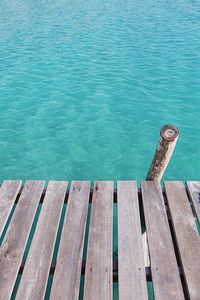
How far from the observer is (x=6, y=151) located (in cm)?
780

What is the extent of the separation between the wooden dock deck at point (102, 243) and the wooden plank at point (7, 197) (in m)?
0.01

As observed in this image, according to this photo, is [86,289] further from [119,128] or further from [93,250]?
[119,128]

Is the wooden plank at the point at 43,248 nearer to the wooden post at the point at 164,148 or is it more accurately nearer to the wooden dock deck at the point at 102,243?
the wooden dock deck at the point at 102,243

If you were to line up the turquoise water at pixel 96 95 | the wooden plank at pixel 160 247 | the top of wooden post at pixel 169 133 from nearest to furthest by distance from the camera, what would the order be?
the wooden plank at pixel 160 247 → the top of wooden post at pixel 169 133 → the turquoise water at pixel 96 95

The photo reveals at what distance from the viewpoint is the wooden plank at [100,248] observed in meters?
2.24

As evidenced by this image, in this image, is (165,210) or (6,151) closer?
(165,210)

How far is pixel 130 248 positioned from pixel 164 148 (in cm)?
160

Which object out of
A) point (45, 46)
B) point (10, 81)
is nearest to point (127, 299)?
point (10, 81)

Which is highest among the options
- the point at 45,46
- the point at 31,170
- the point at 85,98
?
the point at 45,46

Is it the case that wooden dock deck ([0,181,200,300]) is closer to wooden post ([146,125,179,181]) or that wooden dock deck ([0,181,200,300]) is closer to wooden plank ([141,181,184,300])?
wooden plank ([141,181,184,300])

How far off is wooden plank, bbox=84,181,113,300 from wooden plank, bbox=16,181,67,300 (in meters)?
0.44

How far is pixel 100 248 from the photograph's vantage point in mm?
2607

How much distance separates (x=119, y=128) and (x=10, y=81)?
5974 millimetres

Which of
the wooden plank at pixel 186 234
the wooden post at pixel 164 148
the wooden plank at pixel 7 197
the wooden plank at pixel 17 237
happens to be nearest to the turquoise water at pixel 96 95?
the wooden post at pixel 164 148
